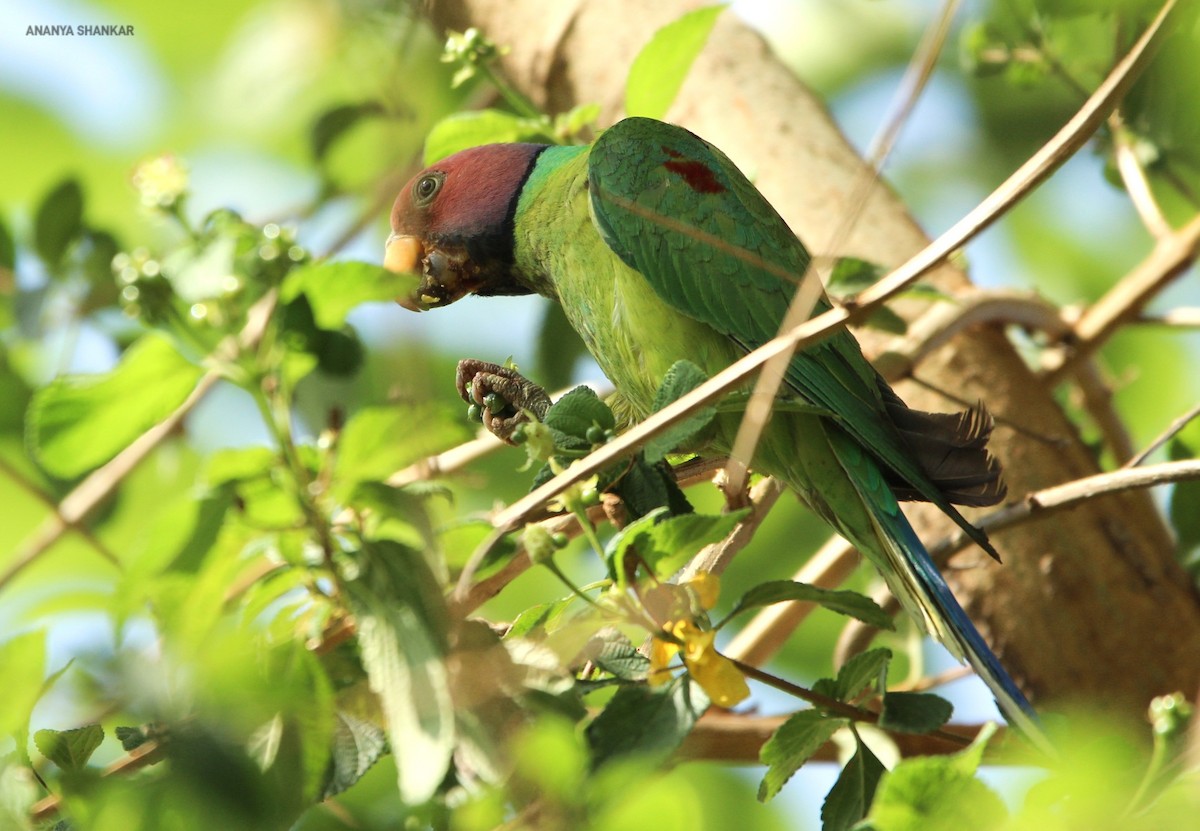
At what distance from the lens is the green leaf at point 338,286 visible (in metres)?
1.58

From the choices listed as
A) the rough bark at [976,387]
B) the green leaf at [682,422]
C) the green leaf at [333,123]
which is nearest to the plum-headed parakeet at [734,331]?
the rough bark at [976,387]

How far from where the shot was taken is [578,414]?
1483 mm

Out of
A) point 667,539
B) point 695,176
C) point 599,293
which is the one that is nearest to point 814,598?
point 667,539

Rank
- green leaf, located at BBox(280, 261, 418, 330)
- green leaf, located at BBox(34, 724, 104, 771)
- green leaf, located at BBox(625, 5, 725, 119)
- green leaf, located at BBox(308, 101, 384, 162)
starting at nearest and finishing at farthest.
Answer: green leaf, located at BBox(34, 724, 104, 771) < green leaf, located at BBox(280, 261, 418, 330) < green leaf, located at BBox(625, 5, 725, 119) < green leaf, located at BBox(308, 101, 384, 162)

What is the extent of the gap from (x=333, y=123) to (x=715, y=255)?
4.36ft

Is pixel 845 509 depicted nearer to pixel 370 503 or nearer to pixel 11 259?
pixel 370 503

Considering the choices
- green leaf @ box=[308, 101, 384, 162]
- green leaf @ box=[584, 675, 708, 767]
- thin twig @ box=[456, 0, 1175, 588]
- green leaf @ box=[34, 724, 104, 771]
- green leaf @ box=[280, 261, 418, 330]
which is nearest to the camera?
thin twig @ box=[456, 0, 1175, 588]

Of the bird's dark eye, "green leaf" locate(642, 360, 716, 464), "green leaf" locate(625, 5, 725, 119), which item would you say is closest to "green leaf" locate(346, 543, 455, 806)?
"green leaf" locate(642, 360, 716, 464)

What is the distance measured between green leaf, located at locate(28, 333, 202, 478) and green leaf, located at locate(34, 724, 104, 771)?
0.33 meters

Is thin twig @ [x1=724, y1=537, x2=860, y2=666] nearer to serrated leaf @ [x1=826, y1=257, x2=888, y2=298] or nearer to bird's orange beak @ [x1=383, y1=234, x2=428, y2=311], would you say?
serrated leaf @ [x1=826, y1=257, x2=888, y2=298]

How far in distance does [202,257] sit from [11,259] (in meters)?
1.46

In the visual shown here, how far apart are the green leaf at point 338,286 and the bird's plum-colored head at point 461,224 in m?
0.79

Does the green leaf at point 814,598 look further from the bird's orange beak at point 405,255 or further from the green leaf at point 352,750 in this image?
the bird's orange beak at point 405,255

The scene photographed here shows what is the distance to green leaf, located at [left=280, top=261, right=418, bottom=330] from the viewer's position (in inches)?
62.4
